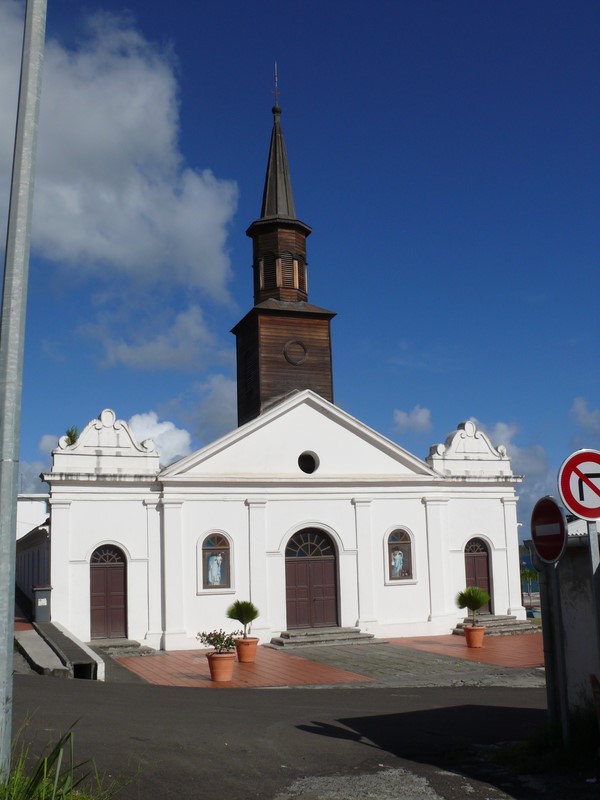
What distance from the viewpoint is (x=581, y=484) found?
24.4 feet

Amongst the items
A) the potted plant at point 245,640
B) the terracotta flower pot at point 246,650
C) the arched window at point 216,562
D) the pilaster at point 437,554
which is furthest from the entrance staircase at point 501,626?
the terracotta flower pot at point 246,650

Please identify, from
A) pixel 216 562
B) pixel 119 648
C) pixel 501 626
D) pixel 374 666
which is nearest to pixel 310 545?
pixel 216 562

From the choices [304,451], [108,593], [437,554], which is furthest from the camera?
[437,554]

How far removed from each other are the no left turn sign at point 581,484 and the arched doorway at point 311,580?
18069 mm

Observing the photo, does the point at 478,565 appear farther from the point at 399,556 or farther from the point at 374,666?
the point at 374,666

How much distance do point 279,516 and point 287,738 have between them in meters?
15.4

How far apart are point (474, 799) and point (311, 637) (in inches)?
657

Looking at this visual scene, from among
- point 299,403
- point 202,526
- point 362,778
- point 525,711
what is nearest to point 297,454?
point 299,403

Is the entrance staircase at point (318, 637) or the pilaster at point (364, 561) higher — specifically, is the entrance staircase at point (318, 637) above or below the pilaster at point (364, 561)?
below

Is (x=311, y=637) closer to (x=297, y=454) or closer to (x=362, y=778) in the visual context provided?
(x=297, y=454)

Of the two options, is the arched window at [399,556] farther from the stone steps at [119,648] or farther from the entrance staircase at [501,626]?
the stone steps at [119,648]

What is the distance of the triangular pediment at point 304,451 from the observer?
24.6 m

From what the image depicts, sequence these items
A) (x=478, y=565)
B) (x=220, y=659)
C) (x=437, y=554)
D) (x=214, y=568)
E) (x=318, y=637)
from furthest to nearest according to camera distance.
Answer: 1. (x=478, y=565)
2. (x=437, y=554)
3. (x=214, y=568)
4. (x=318, y=637)
5. (x=220, y=659)

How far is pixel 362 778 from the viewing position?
25.7 ft
